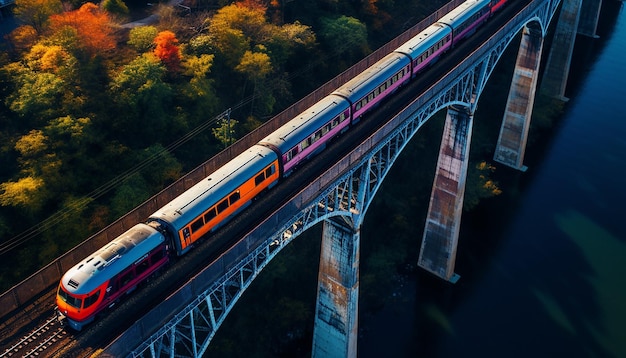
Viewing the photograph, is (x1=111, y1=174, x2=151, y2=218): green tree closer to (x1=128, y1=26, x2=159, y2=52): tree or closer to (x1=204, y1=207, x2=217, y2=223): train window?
(x1=204, y1=207, x2=217, y2=223): train window

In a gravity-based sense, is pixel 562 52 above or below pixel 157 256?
above

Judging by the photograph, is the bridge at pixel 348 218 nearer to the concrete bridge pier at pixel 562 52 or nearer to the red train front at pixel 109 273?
the red train front at pixel 109 273

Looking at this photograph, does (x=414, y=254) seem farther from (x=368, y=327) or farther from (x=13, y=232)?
(x=13, y=232)

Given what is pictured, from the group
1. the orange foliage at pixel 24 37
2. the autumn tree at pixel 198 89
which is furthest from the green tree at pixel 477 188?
the orange foliage at pixel 24 37

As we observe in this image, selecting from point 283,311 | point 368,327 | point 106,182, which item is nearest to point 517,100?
point 368,327

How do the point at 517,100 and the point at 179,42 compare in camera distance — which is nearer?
the point at 179,42

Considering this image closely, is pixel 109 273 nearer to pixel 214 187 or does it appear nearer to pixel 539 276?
pixel 214 187

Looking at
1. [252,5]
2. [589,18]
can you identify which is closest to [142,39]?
[252,5]
